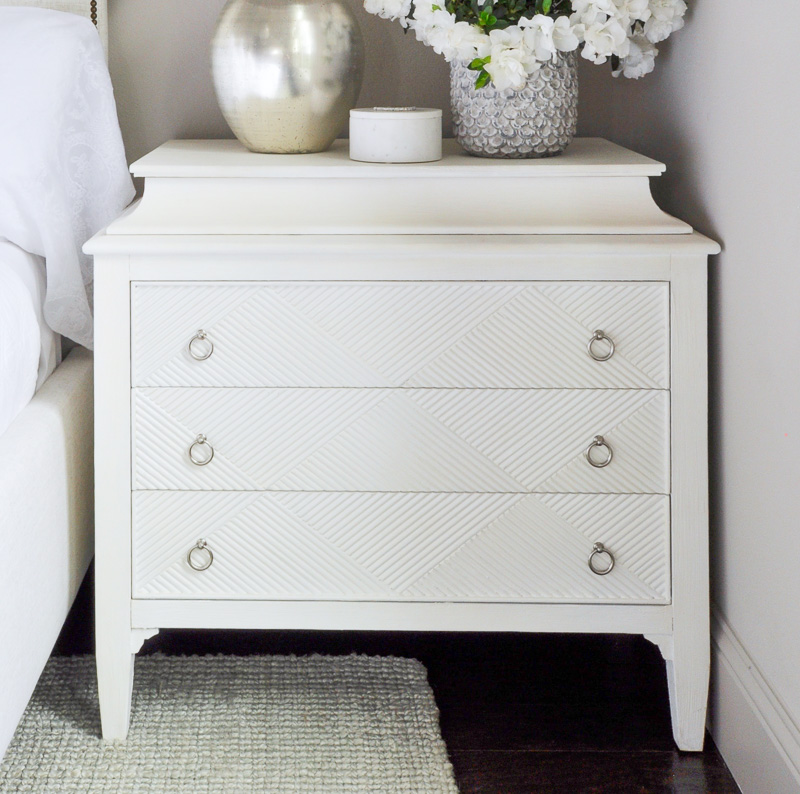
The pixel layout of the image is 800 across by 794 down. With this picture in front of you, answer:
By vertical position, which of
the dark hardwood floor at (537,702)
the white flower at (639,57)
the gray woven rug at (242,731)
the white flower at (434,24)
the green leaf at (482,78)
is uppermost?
the white flower at (434,24)

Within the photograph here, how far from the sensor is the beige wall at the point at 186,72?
1.67 m

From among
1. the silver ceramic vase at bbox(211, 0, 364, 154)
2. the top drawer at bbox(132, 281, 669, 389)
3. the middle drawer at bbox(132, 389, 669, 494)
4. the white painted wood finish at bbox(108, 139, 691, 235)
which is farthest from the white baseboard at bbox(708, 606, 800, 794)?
the silver ceramic vase at bbox(211, 0, 364, 154)

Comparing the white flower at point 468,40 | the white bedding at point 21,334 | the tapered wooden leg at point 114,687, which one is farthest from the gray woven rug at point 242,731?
the white flower at point 468,40

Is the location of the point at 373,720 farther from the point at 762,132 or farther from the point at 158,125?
the point at 158,125

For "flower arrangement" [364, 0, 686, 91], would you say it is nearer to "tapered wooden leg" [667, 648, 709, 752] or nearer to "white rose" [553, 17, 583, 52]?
"white rose" [553, 17, 583, 52]

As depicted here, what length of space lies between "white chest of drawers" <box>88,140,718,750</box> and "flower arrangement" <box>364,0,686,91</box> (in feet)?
0.44

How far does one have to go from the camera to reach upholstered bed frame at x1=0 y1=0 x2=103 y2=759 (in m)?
1.11

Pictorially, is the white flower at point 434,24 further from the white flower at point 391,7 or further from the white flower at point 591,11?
the white flower at point 591,11

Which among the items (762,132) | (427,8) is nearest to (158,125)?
(427,8)

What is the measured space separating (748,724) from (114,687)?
32.8 inches

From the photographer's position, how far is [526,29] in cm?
128

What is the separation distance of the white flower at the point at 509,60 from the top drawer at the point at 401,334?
10.3 inches

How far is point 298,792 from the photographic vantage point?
1234 mm

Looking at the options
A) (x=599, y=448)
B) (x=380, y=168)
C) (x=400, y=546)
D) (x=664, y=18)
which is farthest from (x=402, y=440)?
(x=664, y=18)
